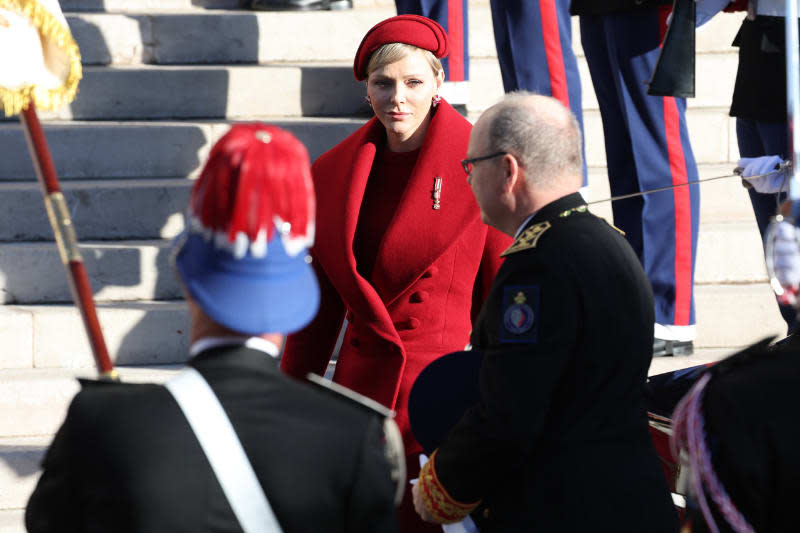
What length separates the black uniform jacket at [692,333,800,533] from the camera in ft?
4.56

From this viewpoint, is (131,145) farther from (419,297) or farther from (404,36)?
(419,297)

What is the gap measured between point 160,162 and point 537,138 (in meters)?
3.42

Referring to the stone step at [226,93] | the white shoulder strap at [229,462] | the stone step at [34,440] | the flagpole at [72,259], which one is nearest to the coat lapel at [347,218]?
the flagpole at [72,259]

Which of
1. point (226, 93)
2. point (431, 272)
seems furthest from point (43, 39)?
point (226, 93)

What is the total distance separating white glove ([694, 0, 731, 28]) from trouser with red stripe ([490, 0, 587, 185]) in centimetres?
71

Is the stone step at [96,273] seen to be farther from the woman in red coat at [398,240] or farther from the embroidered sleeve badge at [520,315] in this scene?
the embroidered sleeve badge at [520,315]

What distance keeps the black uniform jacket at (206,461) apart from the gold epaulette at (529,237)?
61 cm

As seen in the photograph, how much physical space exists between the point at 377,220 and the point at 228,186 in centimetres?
137

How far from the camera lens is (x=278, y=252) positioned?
150 cm

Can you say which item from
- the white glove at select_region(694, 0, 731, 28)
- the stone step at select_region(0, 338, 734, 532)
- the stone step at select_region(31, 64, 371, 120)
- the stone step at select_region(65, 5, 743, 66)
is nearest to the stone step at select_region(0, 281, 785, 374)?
the stone step at select_region(0, 338, 734, 532)

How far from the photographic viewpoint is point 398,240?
2715mm

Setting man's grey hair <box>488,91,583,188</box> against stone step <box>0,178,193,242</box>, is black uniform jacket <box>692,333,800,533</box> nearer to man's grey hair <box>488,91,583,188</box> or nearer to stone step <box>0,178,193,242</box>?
man's grey hair <box>488,91,583,188</box>

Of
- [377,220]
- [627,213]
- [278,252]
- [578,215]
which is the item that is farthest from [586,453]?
[627,213]

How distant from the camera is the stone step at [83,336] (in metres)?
4.19
